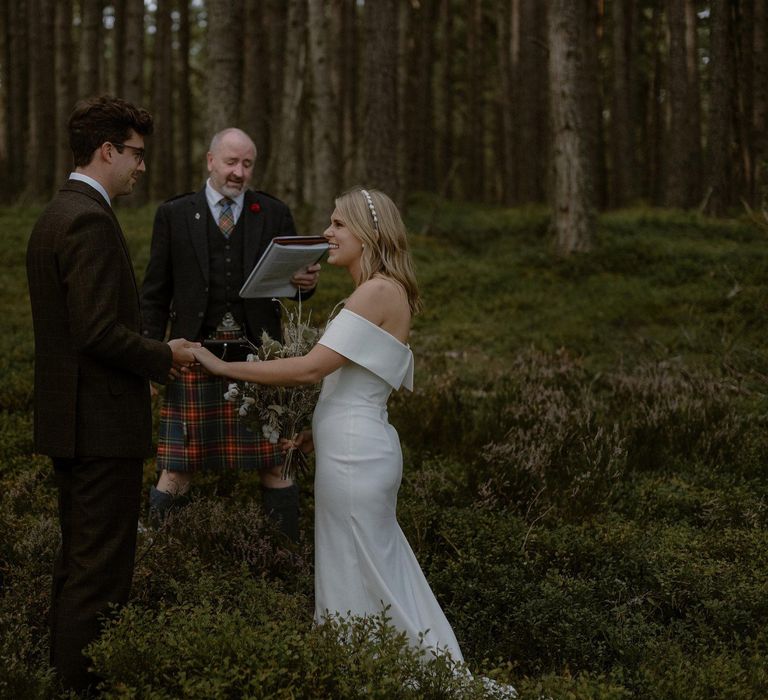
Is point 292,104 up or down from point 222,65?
up

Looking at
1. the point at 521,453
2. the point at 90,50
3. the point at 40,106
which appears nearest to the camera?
the point at 521,453

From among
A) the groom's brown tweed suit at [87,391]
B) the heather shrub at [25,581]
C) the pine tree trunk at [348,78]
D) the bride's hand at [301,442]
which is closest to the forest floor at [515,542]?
the heather shrub at [25,581]

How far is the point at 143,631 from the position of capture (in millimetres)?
3914

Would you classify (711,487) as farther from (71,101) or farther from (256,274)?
(71,101)

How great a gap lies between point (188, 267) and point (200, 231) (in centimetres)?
24

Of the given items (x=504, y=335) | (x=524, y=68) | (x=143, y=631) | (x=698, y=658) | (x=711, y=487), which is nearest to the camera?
(x=143, y=631)

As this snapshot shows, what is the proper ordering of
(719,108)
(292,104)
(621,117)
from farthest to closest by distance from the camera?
(621,117) < (719,108) < (292,104)

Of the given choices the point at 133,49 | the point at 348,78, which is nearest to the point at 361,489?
the point at 133,49

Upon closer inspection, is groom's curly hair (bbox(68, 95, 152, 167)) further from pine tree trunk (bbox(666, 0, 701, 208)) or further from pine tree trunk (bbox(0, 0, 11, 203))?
pine tree trunk (bbox(0, 0, 11, 203))

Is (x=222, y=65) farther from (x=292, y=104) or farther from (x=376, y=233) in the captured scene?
(x=376, y=233)

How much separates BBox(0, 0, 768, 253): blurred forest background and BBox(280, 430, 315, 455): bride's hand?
9.63 metres

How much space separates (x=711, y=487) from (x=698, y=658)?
8.82 feet

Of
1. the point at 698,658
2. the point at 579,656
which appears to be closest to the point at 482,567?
the point at 579,656

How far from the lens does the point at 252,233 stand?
581 centimetres
